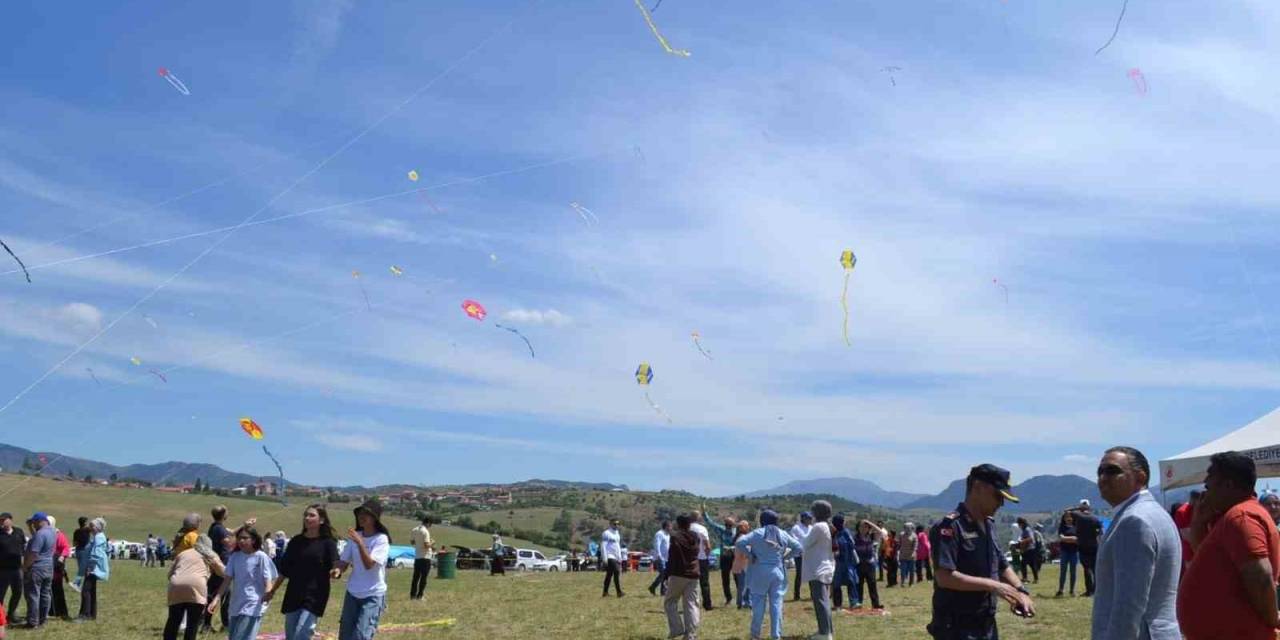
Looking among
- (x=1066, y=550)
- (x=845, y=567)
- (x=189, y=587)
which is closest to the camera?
(x=189, y=587)

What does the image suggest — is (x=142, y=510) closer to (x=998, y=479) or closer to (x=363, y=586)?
(x=363, y=586)

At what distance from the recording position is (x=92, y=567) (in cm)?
1584

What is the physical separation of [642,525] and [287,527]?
104 ft

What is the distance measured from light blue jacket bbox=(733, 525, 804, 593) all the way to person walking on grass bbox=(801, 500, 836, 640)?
9.8 inches

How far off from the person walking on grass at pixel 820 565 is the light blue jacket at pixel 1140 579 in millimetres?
7990

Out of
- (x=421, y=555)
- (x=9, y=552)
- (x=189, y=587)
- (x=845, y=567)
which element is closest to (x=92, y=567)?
(x=9, y=552)

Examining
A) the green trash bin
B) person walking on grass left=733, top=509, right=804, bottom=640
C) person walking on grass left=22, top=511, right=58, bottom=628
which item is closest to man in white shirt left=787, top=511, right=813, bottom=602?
person walking on grass left=733, top=509, right=804, bottom=640

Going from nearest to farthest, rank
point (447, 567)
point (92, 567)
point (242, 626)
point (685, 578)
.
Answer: point (242, 626) < point (685, 578) < point (92, 567) < point (447, 567)

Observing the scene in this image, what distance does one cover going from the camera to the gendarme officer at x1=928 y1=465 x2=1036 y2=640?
17.4ft

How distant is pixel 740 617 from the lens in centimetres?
1606

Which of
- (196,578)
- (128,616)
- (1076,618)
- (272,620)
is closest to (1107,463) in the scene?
(196,578)

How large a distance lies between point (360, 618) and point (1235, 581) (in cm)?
619

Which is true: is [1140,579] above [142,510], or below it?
above

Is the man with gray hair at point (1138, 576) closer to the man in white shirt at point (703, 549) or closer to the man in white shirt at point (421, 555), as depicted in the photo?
the man in white shirt at point (703, 549)
